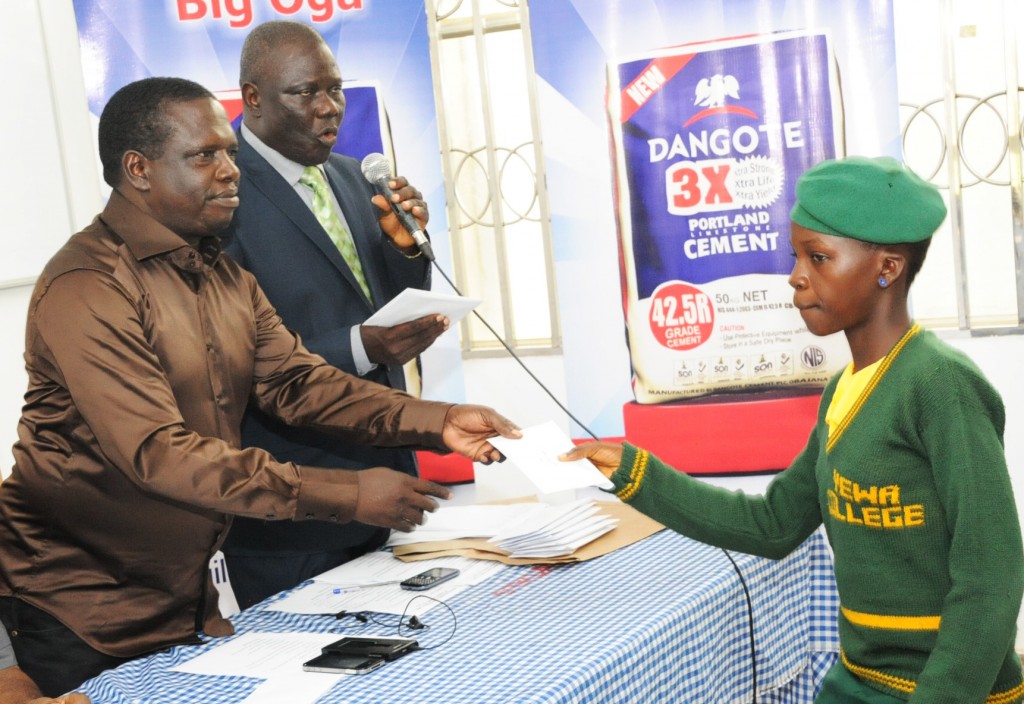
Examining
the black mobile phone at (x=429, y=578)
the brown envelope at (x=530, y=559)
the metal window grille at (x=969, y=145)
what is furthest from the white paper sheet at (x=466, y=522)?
the metal window grille at (x=969, y=145)

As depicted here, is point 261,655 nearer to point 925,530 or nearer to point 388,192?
point 925,530

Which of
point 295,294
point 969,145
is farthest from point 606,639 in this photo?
point 969,145

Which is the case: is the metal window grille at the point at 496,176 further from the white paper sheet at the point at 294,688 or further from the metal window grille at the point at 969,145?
the white paper sheet at the point at 294,688

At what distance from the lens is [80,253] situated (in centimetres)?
206

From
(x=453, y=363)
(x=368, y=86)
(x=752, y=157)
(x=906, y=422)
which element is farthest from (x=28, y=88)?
(x=906, y=422)

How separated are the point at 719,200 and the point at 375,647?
6.95ft

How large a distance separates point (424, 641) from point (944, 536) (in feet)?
2.69

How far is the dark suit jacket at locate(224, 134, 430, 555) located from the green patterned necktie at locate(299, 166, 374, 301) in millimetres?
18

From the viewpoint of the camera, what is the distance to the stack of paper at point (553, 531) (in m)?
2.22

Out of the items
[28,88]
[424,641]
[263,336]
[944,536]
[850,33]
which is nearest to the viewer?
[944,536]

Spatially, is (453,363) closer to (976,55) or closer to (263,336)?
(263,336)

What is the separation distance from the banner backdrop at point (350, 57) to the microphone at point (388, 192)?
0.77 meters

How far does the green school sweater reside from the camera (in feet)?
5.08

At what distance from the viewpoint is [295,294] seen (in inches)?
107
